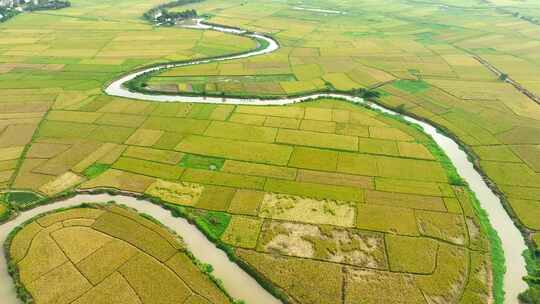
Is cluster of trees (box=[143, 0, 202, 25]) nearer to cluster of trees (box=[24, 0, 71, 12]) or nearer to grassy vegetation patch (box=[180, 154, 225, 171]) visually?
cluster of trees (box=[24, 0, 71, 12])

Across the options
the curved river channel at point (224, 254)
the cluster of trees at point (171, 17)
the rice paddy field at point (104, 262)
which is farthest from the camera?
the cluster of trees at point (171, 17)

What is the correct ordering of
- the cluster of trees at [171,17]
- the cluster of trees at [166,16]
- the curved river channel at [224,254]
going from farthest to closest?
1. the cluster of trees at [166,16]
2. the cluster of trees at [171,17]
3. the curved river channel at [224,254]

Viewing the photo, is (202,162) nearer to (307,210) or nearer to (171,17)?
(307,210)

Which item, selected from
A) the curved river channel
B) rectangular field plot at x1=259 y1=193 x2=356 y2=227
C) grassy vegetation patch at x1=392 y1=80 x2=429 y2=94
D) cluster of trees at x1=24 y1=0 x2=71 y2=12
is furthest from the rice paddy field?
cluster of trees at x1=24 y1=0 x2=71 y2=12

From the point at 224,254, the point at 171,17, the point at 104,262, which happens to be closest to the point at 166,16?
the point at 171,17

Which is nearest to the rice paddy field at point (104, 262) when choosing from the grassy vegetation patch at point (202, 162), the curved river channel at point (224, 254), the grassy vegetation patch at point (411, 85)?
the curved river channel at point (224, 254)

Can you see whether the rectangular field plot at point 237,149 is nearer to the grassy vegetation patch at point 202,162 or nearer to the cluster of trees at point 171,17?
the grassy vegetation patch at point 202,162

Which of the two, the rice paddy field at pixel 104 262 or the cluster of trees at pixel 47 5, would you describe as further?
the cluster of trees at pixel 47 5

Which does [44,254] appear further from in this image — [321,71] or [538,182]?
[321,71]

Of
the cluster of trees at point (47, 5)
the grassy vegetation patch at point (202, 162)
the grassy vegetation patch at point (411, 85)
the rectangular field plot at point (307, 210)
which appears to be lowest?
the grassy vegetation patch at point (411, 85)
